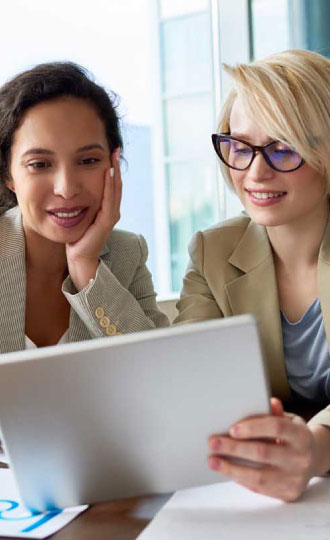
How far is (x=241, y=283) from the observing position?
160 centimetres

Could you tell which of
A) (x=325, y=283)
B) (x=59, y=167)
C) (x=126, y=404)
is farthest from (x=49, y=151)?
(x=126, y=404)

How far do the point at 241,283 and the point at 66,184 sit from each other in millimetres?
498

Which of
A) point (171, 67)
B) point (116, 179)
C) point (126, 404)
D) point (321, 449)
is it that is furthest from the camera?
point (171, 67)

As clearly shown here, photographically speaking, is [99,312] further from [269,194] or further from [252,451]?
[252,451]

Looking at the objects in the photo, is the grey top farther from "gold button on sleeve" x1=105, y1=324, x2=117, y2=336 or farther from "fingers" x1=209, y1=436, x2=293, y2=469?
"fingers" x1=209, y1=436, x2=293, y2=469

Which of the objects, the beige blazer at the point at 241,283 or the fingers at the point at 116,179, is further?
the fingers at the point at 116,179

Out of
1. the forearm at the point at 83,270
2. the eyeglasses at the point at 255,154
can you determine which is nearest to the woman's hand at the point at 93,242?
the forearm at the point at 83,270

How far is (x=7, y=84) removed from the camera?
1.82m

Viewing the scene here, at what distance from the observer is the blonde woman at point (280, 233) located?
1450 mm

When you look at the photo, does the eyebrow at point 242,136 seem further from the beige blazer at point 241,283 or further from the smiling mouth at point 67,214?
the smiling mouth at point 67,214

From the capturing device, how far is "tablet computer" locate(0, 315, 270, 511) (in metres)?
0.79

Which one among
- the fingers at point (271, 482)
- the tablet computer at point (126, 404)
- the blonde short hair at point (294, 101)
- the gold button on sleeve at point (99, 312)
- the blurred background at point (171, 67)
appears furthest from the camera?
the blurred background at point (171, 67)

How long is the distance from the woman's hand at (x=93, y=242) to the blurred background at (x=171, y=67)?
173 centimetres

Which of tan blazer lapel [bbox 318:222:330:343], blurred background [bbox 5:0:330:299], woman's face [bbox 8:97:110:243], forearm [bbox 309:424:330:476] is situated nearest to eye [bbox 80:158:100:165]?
woman's face [bbox 8:97:110:243]
